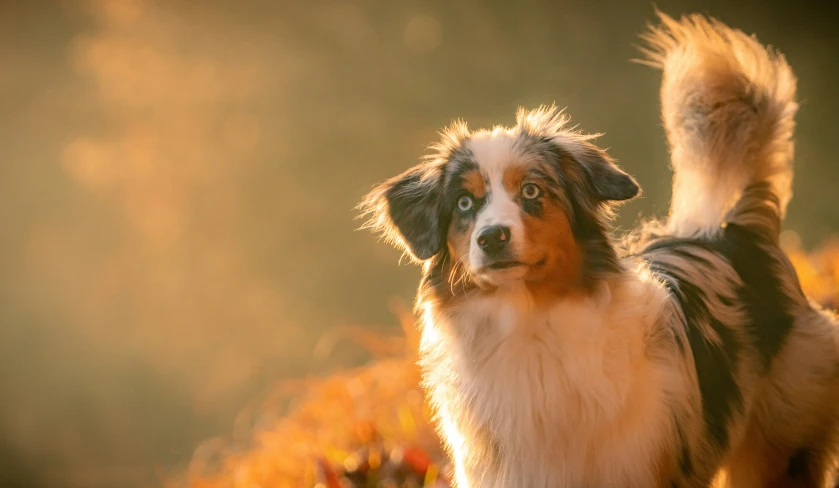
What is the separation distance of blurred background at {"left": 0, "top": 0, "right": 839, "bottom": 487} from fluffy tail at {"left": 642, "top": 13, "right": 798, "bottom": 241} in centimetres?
106

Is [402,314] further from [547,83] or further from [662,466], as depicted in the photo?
[547,83]

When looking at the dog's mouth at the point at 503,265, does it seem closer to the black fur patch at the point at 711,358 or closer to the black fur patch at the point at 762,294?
the black fur patch at the point at 711,358

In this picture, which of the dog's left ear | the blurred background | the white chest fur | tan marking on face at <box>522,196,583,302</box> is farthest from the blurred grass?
the dog's left ear

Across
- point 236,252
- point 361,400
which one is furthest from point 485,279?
point 236,252

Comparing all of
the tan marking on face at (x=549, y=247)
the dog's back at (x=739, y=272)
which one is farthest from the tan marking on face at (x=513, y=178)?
the dog's back at (x=739, y=272)

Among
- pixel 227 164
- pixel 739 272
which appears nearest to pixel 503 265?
pixel 739 272

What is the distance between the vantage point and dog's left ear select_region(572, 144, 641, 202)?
7.93ft

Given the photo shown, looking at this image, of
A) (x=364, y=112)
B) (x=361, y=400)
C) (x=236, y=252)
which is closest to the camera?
(x=361, y=400)

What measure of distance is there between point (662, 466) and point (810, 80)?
3.55 metres

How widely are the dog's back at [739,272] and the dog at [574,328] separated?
10mm

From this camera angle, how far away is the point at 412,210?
8.39ft

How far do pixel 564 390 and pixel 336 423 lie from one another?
168 cm

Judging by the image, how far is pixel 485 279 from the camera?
2.33 meters

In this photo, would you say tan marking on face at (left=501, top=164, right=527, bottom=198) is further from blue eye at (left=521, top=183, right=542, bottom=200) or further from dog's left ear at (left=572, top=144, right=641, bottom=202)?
dog's left ear at (left=572, top=144, right=641, bottom=202)
